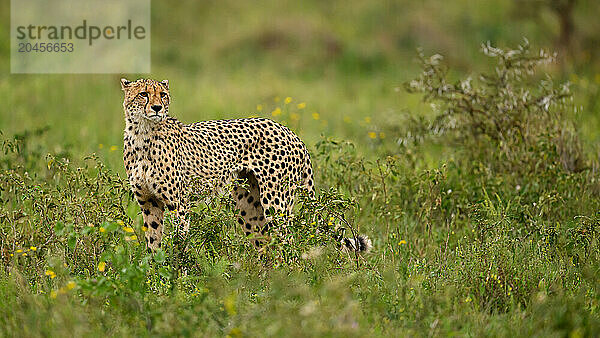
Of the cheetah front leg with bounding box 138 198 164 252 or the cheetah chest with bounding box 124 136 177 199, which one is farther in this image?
the cheetah front leg with bounding box 138 198 164 252

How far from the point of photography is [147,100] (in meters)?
4.98

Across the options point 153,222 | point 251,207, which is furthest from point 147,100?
point 251,207

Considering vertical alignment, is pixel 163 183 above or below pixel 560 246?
above

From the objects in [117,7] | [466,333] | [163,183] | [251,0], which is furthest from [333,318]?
[251,0]

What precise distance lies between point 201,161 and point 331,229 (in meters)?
1.10

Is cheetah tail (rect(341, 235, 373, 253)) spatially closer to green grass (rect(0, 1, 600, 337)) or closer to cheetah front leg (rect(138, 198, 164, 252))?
green grass (rect(0, 1, 600, 337))

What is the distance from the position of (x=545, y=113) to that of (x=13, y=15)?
401 inches

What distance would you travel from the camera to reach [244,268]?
4.76 meters

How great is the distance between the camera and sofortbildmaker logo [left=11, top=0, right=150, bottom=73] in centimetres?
1202

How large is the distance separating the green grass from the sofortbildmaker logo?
387mm

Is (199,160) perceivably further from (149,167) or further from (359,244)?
(359,244)

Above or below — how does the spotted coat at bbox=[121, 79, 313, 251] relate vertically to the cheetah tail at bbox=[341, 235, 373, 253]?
above

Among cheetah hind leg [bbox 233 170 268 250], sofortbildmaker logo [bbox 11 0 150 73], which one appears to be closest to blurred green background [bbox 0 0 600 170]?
sofortbildmaker logo [bbox 11 0 150 73]

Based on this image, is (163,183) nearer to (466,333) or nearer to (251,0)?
(466,333)
